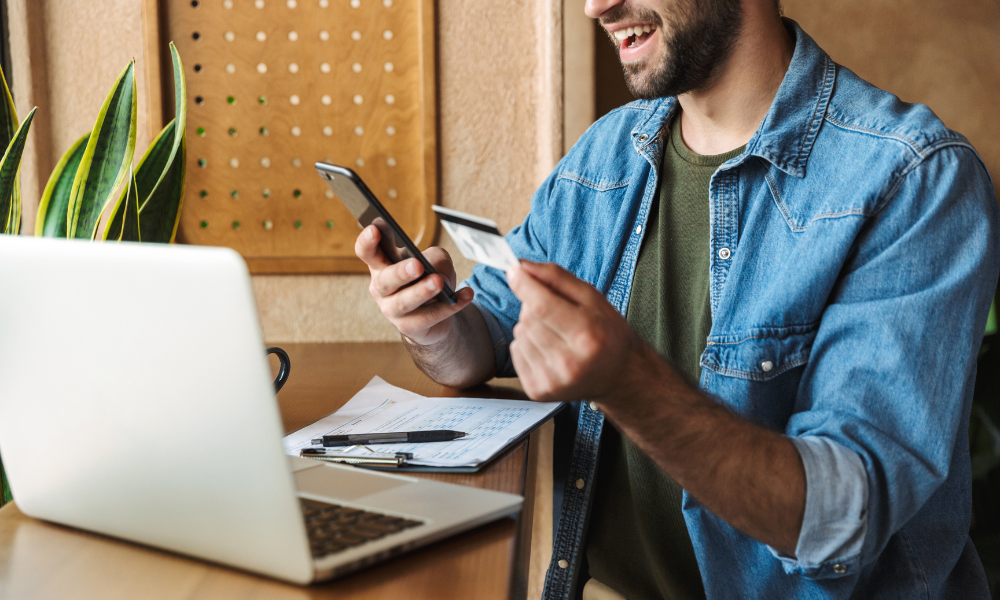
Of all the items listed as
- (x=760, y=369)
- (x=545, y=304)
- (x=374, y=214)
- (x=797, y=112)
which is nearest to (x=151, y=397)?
(x=545, y=304)

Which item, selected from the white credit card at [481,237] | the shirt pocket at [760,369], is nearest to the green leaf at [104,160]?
the white credit card at [481,237]

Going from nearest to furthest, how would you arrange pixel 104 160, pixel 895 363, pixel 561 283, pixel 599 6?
pixel 561 283, pixel 895 363, pixel 104 160, pixel 599 6

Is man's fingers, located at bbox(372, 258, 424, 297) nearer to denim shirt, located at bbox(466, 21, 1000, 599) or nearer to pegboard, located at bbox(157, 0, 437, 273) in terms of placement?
denim shirt, located at bbox(466, 21, 1000, 599)

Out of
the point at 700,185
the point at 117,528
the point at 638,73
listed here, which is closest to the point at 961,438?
the point at 700,185

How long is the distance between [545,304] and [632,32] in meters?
0.64

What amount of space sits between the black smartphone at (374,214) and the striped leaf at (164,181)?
269 millimetres

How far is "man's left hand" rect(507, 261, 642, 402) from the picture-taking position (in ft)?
1.83

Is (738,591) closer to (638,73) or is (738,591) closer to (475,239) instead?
(475,239)

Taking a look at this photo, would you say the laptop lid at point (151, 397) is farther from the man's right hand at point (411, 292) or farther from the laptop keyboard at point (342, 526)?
the man's right hand at point (411, 292)

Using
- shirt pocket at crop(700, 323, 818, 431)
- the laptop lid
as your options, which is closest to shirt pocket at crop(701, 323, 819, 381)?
shirt pocket at crop(700, 323, 818, 431)

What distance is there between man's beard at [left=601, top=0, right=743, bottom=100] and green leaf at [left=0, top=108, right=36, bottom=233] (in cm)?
77

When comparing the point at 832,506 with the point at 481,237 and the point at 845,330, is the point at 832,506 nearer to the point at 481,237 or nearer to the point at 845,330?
the point at 845,330

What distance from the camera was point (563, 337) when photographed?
56 cm

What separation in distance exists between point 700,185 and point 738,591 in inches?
19.8
